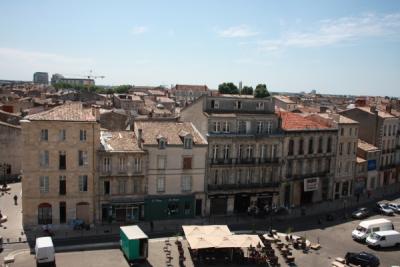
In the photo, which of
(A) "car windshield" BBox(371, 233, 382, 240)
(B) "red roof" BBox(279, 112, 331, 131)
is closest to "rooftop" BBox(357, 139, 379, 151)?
(B) "red roof" BBox(279, 112, 331, 131)

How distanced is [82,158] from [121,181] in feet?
18.8

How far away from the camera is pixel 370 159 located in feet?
252

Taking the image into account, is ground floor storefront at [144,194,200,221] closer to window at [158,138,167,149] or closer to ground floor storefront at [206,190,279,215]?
ground floor storefront at [206,190,279,215]

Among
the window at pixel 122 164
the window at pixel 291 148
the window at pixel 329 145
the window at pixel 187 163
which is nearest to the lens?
the window at pixel 122 164

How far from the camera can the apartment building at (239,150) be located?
58.3m

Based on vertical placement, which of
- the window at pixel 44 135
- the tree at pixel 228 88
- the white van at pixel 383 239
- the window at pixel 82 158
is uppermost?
the tree at pixel 228 88

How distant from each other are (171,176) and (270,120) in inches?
662

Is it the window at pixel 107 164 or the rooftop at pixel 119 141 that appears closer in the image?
the window at pixel 107 164

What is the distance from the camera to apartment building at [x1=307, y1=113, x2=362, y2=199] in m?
69.0

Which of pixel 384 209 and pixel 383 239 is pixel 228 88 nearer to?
pixel 384 209

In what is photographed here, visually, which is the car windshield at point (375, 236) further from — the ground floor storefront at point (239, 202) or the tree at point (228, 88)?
the tree at point (228, 88)

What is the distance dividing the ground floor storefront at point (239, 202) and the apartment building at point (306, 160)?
271 centimetres

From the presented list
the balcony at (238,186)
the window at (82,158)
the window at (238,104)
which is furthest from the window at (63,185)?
the window at (238,104)

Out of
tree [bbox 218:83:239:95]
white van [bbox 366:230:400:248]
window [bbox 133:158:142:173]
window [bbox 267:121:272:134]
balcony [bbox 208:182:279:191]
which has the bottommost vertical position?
white van [bbox 366:230:400:248]
